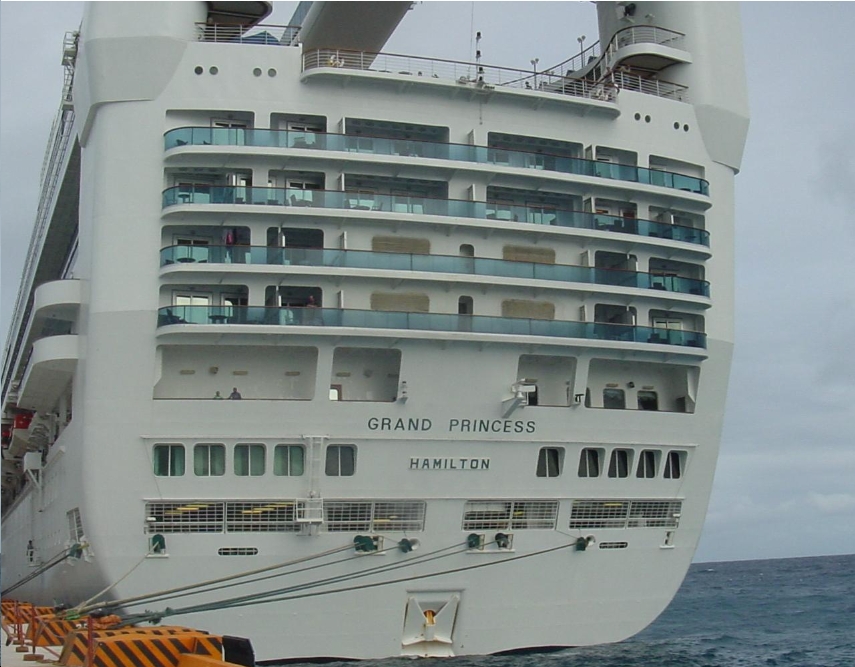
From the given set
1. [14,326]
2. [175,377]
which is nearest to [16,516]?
[14,326]

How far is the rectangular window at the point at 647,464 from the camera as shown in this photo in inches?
971

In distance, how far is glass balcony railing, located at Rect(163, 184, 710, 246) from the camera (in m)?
22.5

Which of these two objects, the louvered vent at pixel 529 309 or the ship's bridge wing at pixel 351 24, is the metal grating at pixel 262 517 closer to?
the louvered vent at pixel 529 309

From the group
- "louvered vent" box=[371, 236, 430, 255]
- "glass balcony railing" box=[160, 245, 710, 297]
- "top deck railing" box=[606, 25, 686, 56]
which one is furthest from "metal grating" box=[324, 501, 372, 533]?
"top deck railing" box=[606, 25, 686, 56]

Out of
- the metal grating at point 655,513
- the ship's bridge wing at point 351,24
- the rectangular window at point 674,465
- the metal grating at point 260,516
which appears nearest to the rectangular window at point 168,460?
the metal grating at point 260,516

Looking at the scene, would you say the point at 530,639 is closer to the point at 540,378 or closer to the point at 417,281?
the point at 540,378

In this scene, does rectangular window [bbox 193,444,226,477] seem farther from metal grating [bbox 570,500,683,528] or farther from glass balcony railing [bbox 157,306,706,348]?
metal grating [bbox 570,500,683,528]

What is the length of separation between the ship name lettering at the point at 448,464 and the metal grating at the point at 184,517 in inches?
155

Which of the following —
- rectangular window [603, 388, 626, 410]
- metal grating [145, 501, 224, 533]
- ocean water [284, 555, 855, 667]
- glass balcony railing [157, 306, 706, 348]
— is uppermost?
glass balcony railing [157, 306, 706, 348]

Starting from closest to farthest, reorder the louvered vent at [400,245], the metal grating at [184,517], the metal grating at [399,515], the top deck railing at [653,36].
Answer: the metal grating at [184,517] < the metal grating at [399,515] < the louvered vent at [400,245] < the top deck railing at [653,36]

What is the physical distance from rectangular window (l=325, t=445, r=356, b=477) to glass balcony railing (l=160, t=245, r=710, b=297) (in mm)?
3641

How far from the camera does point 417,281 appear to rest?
75.5ft

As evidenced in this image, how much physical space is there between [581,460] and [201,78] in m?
11.3

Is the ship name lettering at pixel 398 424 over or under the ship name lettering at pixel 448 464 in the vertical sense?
over
